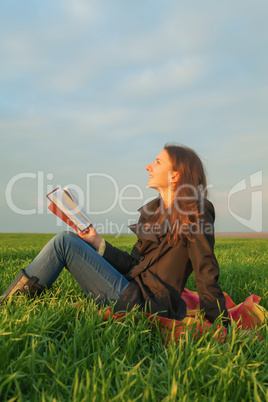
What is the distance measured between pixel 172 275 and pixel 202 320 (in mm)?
454

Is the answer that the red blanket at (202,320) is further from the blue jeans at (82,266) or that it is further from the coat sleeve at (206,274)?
the blue jeans at (82,266)

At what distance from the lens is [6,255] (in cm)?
720

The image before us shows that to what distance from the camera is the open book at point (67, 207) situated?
2957 mm

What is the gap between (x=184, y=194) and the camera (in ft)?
10.0

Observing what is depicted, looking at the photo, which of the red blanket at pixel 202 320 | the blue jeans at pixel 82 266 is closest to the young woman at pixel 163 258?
the blue jeans at pixel 82 266

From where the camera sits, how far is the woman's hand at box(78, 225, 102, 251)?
129 inches

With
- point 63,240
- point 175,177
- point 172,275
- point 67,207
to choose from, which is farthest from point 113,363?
point 175,177

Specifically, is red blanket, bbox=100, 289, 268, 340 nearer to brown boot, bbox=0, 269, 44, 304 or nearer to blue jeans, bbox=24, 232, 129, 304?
blue jeans, bbox=24, 232, 129, 304

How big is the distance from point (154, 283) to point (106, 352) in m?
0.85

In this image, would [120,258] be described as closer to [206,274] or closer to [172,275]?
[172,275]

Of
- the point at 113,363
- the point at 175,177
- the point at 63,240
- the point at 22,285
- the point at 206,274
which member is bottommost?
the point at 113,363

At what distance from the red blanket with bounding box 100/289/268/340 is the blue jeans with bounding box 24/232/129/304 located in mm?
320

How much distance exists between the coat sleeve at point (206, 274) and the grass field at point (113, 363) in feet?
0.70

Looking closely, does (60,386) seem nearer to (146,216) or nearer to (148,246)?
(148,246)
